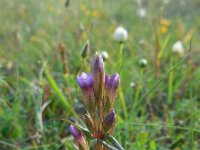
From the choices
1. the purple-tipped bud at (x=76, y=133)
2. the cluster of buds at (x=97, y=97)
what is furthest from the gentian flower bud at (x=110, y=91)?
the purple-tipped bud at (x=76, y=133)

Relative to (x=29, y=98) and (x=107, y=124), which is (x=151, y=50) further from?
(x=107, y=124)

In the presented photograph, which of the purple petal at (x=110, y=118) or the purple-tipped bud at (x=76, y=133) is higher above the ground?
the purple petal at (x=110, y=118)

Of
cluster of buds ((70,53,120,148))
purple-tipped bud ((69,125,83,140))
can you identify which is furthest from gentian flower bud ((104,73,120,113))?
purple-tipped bud ((69,125,83,140))

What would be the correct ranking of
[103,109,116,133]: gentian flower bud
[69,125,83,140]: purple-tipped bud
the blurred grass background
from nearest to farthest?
1. [103,109,116,133]: gentian flower bud
2. [69,125,83,140]: purple-tipped bud
3. the blurred grass background

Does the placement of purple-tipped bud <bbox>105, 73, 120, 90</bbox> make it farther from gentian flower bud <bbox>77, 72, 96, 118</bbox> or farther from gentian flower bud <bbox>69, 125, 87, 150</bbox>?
gentian flower bud <bbox>69, 125, 87, 150</bbox>

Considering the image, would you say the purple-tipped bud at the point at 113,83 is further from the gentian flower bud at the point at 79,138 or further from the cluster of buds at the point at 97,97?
the gentian flower bud at the point at 79,138

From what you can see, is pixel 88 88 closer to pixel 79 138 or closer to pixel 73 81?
pixel 79 138

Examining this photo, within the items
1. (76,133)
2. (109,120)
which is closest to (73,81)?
(76,133)

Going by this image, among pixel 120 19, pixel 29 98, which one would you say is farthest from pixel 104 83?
pixel 120 19
